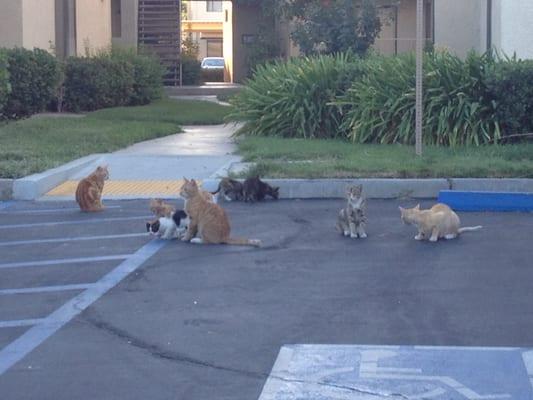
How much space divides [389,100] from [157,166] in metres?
4.02

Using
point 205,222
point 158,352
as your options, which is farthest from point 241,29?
point 158,352

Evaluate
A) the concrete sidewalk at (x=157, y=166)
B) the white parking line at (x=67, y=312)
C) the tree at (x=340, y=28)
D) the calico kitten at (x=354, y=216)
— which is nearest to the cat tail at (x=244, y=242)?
the white parking line at (x=67, y=312)

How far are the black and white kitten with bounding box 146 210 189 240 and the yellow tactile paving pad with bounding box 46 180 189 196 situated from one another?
2.79 meters

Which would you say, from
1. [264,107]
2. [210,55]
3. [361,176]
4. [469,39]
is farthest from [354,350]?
[210,55]

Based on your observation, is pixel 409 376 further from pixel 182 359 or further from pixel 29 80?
pixel 29 80

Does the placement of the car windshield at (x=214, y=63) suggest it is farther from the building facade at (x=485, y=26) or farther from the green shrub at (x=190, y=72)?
the building facade at (x=485, y=26)

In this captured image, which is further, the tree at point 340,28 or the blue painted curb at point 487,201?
the tree at point 340,28

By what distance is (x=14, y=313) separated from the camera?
834cm

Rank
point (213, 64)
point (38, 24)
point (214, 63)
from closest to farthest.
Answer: point (38, 24) → point (213, 64) → point (214, 63)

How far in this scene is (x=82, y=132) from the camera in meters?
19.0

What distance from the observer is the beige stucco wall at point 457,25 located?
25.1 m

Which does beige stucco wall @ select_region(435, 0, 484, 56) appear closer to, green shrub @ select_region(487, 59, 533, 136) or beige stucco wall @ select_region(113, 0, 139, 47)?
green shrub @ select_region(487, 59, 533, 136)

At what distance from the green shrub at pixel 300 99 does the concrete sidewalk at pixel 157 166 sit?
2.31ft

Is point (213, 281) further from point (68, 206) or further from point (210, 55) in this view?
point (210, 55)
